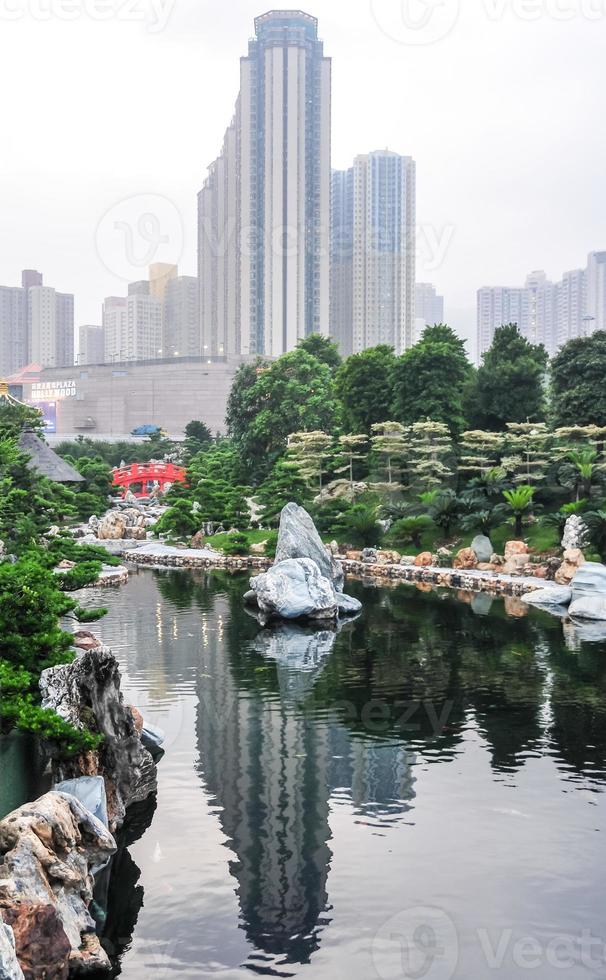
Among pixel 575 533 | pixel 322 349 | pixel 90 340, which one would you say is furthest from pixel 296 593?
pixel 90 340

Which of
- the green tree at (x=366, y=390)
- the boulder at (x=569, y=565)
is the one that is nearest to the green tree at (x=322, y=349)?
the green tree at (x=366, y=390)

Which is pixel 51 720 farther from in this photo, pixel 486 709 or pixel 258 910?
pixel 486 709

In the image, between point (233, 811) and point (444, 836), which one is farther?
point (233, 811)

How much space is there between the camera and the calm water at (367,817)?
10.3 m

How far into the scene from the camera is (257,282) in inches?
4820

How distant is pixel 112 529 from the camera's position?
4753 centimetres

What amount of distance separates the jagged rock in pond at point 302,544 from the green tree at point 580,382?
1735cm

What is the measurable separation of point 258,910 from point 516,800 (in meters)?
4.81

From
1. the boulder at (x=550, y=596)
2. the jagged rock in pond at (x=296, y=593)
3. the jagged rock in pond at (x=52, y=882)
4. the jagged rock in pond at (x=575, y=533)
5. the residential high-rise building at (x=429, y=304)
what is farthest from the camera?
the residential high-rise building at (x=429, y=304)

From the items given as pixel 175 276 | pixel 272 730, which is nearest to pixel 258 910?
pixel 272 730

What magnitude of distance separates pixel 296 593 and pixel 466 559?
1132 cm

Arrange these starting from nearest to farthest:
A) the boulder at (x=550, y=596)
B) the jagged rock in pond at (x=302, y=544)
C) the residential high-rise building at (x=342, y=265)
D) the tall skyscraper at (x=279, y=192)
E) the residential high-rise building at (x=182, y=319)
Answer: the jagged rock in pond at (x=302, y=544) < the boulder at (x=550, y=596) < the tall skyscraper at (x=279, y=192) < the residential high-rise building at (x=342, y=265) < the residential high-rise building at (x=182, y=319)

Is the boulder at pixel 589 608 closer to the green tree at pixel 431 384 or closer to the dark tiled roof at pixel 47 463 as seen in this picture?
the green tree at pixel 431 384

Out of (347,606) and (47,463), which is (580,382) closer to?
(347,606)
